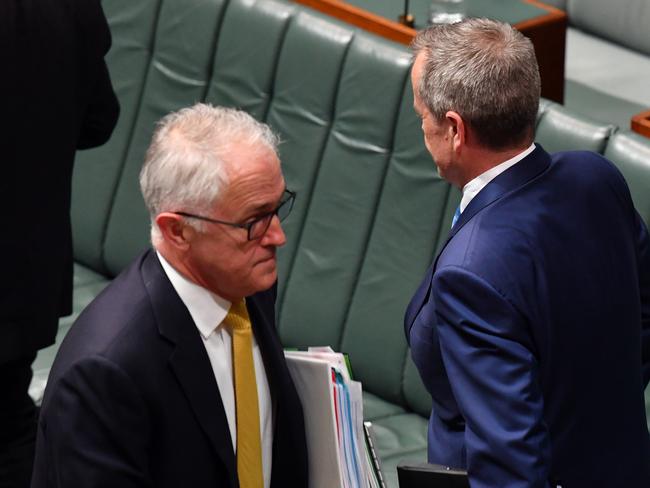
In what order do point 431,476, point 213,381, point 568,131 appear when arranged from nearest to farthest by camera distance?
1. point 213,381
2. point 431,476
3. point 568,131

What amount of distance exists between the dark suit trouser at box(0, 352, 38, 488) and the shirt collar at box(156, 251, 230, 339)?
4.26ft

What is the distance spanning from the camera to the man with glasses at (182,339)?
74.4 inches

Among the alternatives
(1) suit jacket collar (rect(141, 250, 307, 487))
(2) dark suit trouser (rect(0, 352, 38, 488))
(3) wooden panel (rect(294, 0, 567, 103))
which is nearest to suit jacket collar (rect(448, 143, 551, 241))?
(1) suit jacket collar (rect(141, 250, 307, 487))

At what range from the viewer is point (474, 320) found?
6.73 feet

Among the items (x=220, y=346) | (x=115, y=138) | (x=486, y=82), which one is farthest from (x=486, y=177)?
(x=115, y=138)

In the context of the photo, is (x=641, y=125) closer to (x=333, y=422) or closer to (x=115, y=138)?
(x=333, y=422)

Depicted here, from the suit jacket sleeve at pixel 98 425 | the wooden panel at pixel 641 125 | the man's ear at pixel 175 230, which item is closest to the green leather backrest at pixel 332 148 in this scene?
the wooden panel at pixel 641 125

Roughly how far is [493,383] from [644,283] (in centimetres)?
49

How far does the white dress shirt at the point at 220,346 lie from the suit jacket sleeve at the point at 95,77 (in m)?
1.14

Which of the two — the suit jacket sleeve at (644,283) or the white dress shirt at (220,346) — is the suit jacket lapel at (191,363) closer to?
the white dress shirt at (220,346)

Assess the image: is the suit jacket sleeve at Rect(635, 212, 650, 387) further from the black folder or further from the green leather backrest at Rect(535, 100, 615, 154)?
the green leather backrest at Rect(535, 100, 615, 154)

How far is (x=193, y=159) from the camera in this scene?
1913 mm

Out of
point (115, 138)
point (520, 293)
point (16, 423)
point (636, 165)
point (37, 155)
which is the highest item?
point (520, 293)

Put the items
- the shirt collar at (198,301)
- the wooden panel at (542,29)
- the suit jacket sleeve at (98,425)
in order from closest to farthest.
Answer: the suit jacket sleeve at (98,425) < the shirt collar at (198,301) < the wooden panel at (542,29)
